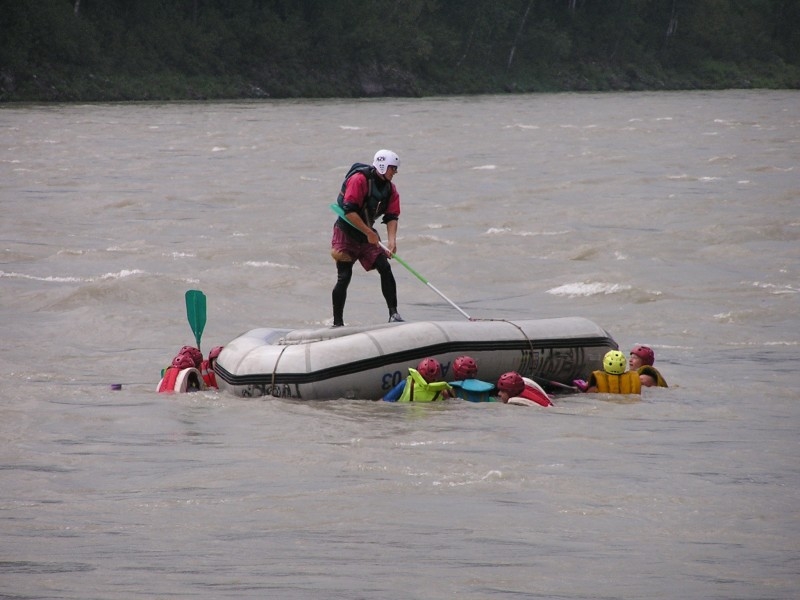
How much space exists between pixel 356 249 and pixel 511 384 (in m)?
1.80

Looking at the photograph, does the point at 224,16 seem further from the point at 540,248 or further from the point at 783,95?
the point at 540,248

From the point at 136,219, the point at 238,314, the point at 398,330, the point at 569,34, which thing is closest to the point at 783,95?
the point at 569,34

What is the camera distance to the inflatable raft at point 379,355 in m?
9.42

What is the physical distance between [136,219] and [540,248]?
21.8 feet

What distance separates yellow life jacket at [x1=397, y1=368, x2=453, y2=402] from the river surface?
3.8 inches

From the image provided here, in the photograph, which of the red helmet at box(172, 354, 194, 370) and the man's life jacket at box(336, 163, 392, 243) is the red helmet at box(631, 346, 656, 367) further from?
the red helmet at box(172, 354, 194, 370)

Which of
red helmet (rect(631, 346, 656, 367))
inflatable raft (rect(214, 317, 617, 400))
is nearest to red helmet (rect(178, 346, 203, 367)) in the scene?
inflatable raft (rect(214, 317, 617, 400))

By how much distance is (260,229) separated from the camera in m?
21.1

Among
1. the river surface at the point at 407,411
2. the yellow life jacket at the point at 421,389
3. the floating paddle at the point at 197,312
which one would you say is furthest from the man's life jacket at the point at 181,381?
the yellow life jacket at the point at 421,389

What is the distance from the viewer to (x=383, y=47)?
66.2 m

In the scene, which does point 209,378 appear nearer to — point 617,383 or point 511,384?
point 511,384

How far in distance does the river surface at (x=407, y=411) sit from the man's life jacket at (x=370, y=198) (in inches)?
65.6

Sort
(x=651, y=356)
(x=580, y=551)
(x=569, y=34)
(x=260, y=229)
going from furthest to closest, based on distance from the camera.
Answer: (x=569, y=34), (x=260, y=229), (x=651, y=356), (x=580, y=551)

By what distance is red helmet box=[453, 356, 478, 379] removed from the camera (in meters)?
9.51
